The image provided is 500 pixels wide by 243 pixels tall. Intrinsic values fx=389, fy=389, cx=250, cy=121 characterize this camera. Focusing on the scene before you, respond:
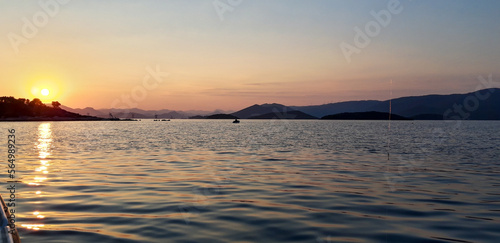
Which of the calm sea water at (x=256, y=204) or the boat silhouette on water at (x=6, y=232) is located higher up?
the boat silhouette on water at (x=6, y=232)

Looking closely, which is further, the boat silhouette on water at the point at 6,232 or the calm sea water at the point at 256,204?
the calm sea water at the point at 256,204

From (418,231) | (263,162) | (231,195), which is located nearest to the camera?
(418,231)

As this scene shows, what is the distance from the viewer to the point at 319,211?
52.7ft

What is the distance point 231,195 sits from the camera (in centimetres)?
1964

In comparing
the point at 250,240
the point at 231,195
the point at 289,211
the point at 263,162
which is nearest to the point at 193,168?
the point at 263,162

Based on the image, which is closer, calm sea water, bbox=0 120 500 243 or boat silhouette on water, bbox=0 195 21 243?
boat silhouette on water, bbox=0 195 21 243

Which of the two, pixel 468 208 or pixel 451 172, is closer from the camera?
pixel 468 208

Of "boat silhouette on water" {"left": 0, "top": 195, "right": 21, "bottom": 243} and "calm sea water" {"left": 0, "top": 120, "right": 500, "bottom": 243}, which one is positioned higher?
"boat silhouette on water" {"left": 0, "top": 195, "right": 21, "bottom": 243}

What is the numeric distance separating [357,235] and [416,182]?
13.6 m

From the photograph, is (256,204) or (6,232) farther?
(256,204)

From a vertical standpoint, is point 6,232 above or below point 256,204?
above

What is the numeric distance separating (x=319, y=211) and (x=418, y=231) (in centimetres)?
404

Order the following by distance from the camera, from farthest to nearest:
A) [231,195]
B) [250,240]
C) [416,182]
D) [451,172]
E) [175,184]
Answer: [451,172], [416,182], [175,184], [231,195], [250,240]

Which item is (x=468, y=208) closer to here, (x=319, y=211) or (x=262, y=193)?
(x=319, y=211)
